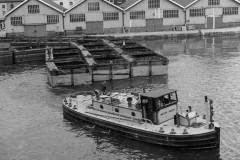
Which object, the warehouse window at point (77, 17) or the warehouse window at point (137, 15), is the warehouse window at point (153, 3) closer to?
the warehouse window at point (137, 15)

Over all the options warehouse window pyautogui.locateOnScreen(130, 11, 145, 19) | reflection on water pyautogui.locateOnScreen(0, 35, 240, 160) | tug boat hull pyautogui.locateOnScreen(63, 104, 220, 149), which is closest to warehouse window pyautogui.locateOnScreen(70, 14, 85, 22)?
Answer: warehouse window pyautogui.locateOnScreen(130, 11, 145, 19)

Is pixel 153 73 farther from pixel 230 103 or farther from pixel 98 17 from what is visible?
pixel 98 17

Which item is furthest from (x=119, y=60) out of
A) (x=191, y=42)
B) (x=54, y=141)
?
(x=191, y=42)

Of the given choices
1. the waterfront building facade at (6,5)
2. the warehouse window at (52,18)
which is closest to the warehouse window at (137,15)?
the warehouse window at (52,18)

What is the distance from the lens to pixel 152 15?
355 feet

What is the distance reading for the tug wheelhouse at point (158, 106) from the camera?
32.0 meters

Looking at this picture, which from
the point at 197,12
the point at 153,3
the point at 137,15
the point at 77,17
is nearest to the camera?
the point at 77,17

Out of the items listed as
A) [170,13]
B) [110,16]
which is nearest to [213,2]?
[170,13]

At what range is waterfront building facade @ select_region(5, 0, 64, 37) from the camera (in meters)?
103

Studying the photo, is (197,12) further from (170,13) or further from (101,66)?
(101,66)

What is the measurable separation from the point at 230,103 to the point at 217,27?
73.1 meters

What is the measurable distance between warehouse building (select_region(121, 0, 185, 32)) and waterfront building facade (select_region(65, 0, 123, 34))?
292cm

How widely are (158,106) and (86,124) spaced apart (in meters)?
8.27

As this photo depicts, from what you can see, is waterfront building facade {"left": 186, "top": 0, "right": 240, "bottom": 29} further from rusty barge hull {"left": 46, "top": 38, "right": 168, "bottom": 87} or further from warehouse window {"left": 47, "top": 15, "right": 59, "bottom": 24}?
rusty barge hull {"left": 46, "top": 38, "right": 168, "bottom": 87}
